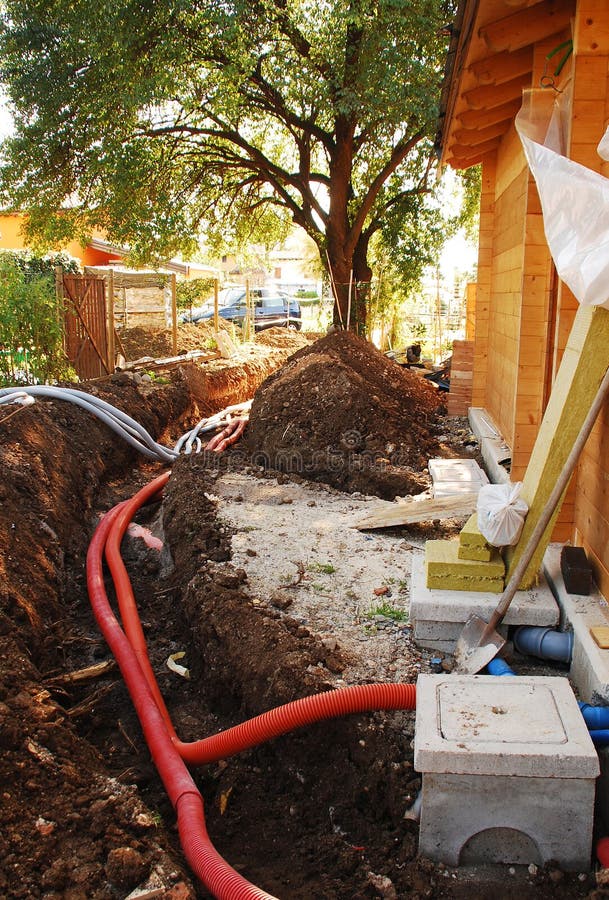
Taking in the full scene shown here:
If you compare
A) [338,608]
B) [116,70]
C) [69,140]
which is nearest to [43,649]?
[338,608]

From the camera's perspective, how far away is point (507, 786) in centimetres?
266

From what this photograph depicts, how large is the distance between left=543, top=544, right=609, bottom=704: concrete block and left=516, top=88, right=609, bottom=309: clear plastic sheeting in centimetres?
145

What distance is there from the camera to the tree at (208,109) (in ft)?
40.6

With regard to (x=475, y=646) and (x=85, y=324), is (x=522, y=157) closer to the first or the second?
(x=475, y=646)

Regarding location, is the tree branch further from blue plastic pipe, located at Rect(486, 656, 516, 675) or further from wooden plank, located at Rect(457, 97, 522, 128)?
blue plastic pipe, located at Rect(486, 656, 516, 675)

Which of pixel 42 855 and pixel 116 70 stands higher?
pixel 116 70

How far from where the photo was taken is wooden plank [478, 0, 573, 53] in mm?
4646

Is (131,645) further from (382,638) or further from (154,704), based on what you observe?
(382,638)

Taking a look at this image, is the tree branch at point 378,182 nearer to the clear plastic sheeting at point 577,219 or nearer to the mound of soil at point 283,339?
the mound of soil at point 283,339

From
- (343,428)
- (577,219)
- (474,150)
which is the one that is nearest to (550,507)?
(577,219)

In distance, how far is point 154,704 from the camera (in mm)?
4023

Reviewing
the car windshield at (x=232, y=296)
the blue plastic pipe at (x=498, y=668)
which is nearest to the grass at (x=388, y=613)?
the blue plastic pipe at (x=498, y=668)

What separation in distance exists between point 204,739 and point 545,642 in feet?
5.70

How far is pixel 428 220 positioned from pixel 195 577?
14865 millimetres
